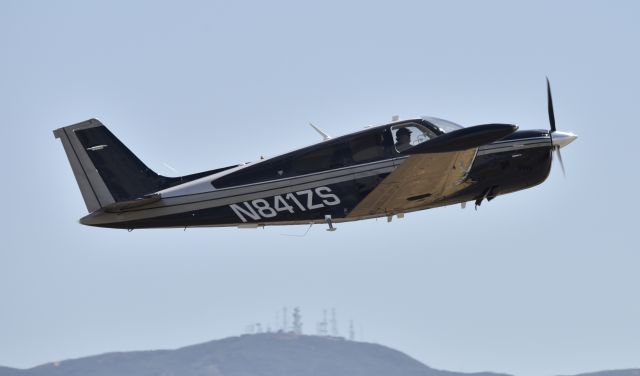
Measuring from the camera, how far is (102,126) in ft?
88.9

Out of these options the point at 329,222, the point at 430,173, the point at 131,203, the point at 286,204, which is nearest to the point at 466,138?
the point at 430,173

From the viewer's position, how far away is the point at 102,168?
26.7 m

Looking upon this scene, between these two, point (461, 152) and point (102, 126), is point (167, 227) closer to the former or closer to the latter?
point (102, 126)

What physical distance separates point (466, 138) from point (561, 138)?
13.7 feet

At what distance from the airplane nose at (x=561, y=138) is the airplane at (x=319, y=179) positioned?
31 millimetres

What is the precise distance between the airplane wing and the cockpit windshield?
109 cm

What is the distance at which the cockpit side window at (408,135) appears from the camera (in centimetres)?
2552

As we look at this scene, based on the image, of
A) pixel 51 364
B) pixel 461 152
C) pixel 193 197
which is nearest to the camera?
pixel 461 152

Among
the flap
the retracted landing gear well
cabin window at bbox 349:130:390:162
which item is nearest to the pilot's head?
cabin window at bbox 349:130:390:162

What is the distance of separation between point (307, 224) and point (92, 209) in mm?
5338

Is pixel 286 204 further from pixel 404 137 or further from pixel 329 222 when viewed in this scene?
pixel 404 137

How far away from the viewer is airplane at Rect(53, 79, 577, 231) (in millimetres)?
25500

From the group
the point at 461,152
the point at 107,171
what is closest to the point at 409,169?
the point at 461,152

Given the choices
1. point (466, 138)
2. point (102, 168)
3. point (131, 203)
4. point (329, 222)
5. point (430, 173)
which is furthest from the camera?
point (102, 168)
